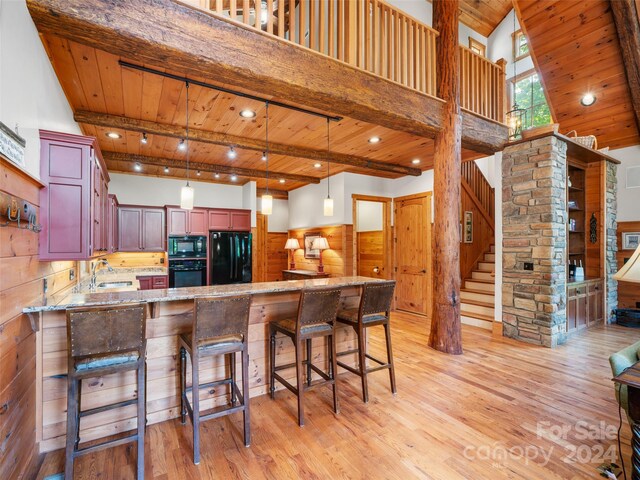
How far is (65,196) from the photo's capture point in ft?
7.49

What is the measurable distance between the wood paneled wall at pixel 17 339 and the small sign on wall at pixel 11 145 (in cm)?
6

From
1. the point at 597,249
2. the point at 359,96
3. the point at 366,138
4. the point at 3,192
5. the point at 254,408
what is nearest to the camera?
the point at 3,192

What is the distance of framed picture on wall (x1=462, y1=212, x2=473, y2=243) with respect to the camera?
19.7 feet

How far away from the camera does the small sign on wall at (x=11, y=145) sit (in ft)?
4.99

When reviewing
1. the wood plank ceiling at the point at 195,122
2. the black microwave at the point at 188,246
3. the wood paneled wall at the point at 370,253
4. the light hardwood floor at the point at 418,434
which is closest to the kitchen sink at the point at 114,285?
the black microwave at the point at 188,246

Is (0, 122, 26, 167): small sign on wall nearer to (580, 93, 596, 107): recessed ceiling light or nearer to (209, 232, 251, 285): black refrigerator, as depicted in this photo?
(209, 232, 251, 285): black refrigerator

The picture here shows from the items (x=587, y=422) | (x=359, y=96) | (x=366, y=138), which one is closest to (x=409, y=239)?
(x=366, y=138)

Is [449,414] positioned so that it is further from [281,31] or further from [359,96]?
[281,31]

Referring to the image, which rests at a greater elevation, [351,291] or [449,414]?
[351,291]

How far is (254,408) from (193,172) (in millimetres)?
4629

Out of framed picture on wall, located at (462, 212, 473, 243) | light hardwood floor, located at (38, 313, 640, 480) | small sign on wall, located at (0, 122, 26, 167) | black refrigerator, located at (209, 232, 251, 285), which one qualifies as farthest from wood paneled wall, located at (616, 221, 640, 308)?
small sign on wall, located at (0, 122, 26, 167)

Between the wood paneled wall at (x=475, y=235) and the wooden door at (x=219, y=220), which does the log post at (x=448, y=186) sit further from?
the wooden door at (x=219, y=220)

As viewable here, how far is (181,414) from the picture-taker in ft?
8.05

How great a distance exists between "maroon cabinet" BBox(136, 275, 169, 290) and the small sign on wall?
4.19m
